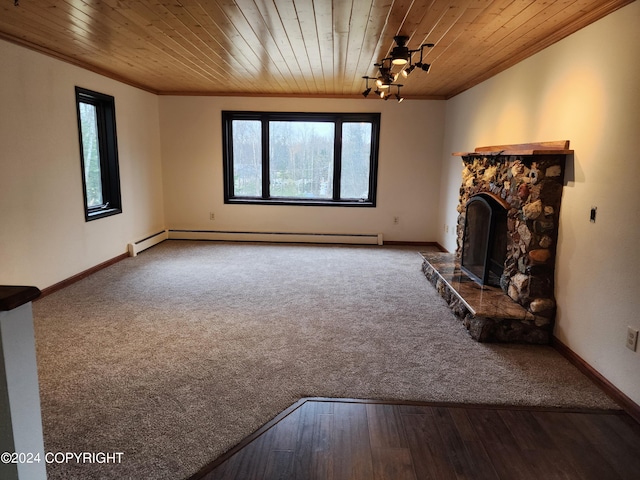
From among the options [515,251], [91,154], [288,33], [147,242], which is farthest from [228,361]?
[147,242]

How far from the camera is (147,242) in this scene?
18.9 feet

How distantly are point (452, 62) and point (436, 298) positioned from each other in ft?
7.58

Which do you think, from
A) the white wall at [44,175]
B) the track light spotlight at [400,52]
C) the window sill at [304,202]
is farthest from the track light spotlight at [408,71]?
the white wall at [44,175]

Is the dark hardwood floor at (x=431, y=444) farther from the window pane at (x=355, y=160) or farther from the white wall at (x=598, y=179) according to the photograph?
the window pane at (x=355, y=160)

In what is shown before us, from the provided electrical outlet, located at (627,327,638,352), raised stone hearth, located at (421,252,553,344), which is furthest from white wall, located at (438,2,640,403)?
raised stone hearth, located at (421,252,553,344)

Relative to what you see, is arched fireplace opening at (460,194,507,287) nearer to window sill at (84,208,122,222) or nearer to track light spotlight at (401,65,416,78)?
track light spotlight at (401,65,416,78)

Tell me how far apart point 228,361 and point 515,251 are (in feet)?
7.73

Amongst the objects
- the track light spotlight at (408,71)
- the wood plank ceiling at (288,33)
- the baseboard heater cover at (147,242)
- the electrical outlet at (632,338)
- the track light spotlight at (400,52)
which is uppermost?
the wood plank ceiling at (288,33)

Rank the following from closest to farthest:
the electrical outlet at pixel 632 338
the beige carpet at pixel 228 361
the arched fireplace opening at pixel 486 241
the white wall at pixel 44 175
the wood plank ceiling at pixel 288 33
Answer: the beige carpet at pixel 228 361 < the electrical outlet at pixel 632 338 < the wood plank ceiling at pixel 288 33 < the white wall at pixel 44 175 < the arched fireplace opening at pixel 486 241

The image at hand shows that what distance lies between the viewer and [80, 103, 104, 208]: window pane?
452 centimetres

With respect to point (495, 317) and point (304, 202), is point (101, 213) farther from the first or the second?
point (495, 317)

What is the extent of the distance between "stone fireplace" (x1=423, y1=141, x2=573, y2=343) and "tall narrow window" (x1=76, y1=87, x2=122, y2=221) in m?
4.02

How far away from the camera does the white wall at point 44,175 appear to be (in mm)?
3320

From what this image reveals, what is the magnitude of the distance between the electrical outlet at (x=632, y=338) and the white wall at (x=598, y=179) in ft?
0.12
